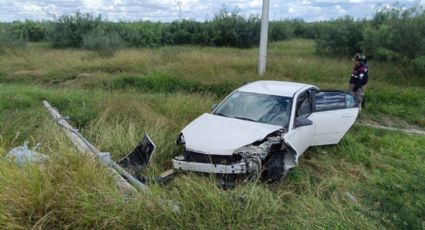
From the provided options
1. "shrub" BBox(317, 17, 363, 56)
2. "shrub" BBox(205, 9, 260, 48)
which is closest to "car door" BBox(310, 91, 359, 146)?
"shrub" BBox(317, 17, 363, 56)

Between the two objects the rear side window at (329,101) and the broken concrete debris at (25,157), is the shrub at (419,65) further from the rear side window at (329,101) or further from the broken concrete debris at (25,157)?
the broken concrete debris at (25,157)

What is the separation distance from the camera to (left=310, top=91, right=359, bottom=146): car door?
22.9 ft

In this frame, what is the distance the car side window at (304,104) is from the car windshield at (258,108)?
0.25 m

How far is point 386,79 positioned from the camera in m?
13.5

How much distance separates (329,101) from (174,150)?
317 centimetres

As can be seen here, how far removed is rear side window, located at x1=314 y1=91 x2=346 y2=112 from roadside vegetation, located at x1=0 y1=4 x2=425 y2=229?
2.62 ft

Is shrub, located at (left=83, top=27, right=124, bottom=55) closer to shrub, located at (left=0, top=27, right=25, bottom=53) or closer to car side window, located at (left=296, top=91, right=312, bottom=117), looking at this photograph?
shrub, located at (left=0, top=27, right=25, bottom=53)

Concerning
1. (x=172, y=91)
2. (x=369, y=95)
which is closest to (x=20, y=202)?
(x=172, y=91)

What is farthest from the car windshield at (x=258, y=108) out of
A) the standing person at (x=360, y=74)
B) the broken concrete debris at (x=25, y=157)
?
the standing person at (x=360, y=74)

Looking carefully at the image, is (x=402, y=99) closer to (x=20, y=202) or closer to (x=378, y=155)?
(x=378, y=155)

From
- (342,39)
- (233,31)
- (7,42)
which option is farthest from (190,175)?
(233,31)

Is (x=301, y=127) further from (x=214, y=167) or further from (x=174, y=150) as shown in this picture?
(x=174, y=150)

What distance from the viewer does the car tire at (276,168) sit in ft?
17.9

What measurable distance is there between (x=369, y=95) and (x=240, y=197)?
8840 mm
